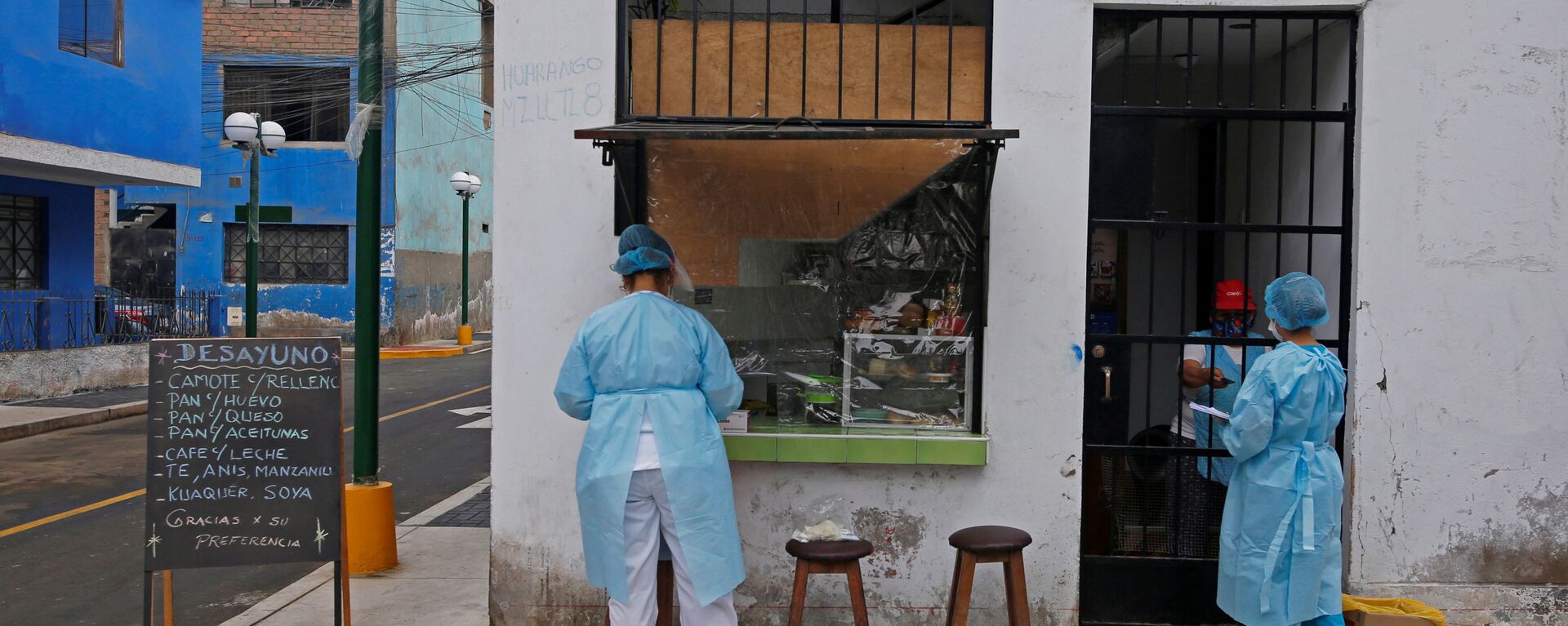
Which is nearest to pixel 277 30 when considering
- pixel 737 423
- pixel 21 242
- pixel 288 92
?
pixel 288 92

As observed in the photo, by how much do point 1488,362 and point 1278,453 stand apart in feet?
4.94

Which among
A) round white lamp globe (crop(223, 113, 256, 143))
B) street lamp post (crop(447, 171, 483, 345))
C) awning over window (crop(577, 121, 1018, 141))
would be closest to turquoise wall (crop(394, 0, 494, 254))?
street lamp post (crop(447, 171, 483, 345))

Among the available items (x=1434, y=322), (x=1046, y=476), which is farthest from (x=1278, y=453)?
(x=1434, y=322)

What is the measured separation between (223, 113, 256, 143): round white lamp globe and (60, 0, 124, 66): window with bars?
6.89 feet

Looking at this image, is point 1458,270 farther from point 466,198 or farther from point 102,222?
point 102,222

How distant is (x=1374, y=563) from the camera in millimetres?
4852

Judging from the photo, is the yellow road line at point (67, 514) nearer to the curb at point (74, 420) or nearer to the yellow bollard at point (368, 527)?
the yellow bollard at point (368, 527)

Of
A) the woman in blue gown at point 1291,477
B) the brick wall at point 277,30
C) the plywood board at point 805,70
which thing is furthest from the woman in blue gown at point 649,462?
the brick wall at point 277,30

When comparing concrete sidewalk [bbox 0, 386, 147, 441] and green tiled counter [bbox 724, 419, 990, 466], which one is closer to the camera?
green tiled counter [bbox 724, 419, 990, 466]

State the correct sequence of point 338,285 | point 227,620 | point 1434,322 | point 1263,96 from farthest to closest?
Result: point 338,285, point 1263,96, point 227,620, point 1434,322

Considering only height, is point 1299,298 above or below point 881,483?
above

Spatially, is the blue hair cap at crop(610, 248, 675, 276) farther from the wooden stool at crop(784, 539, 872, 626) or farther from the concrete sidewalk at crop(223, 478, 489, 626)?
the concrete sidewalk at crop(223, 478, 489, 626)

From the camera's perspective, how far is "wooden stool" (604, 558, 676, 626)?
434cm

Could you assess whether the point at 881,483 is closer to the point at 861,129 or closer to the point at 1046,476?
the point at 1046,476
